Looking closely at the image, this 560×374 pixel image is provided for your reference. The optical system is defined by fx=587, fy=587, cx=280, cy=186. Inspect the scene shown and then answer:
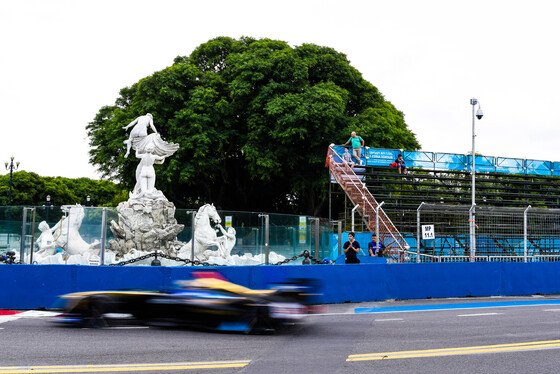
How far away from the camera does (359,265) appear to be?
1619cm

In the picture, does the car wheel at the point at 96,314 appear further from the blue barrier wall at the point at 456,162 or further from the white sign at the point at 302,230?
the blue barrier wall at the point at 456,162

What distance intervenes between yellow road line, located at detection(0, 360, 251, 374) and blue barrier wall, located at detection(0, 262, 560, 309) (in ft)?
21.8

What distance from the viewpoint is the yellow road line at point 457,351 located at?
7961 millimetres

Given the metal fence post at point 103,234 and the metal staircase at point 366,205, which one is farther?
the metal staircase at point 366,205

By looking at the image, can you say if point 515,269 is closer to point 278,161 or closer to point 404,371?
point 404,371

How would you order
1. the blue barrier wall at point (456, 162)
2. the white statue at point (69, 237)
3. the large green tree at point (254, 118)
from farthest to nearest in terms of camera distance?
the large green tree at point (254, 118), the blue barrier wall at point (456, 162), the white statue at point (69, 237)

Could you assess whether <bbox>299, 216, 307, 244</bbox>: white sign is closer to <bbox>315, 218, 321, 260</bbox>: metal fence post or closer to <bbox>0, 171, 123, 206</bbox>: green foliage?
<bbox>315, 218, 321, 260</bbox>: metal fence post

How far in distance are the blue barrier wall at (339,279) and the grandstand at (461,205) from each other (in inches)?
62.3

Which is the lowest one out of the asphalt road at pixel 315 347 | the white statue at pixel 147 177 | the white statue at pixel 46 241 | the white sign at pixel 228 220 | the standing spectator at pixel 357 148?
the asphalt road at pixel 315 347

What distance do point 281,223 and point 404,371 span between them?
1407cm

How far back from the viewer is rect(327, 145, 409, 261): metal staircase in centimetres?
2401

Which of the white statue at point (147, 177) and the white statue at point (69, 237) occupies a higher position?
the white statue at point (147, 177)

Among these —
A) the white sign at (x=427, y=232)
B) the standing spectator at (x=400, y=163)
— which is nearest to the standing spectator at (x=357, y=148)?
the standing spectator at (x=400, y=163)

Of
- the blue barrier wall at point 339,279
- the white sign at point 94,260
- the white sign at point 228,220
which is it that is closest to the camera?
the blue barrier wall at point 339,279
